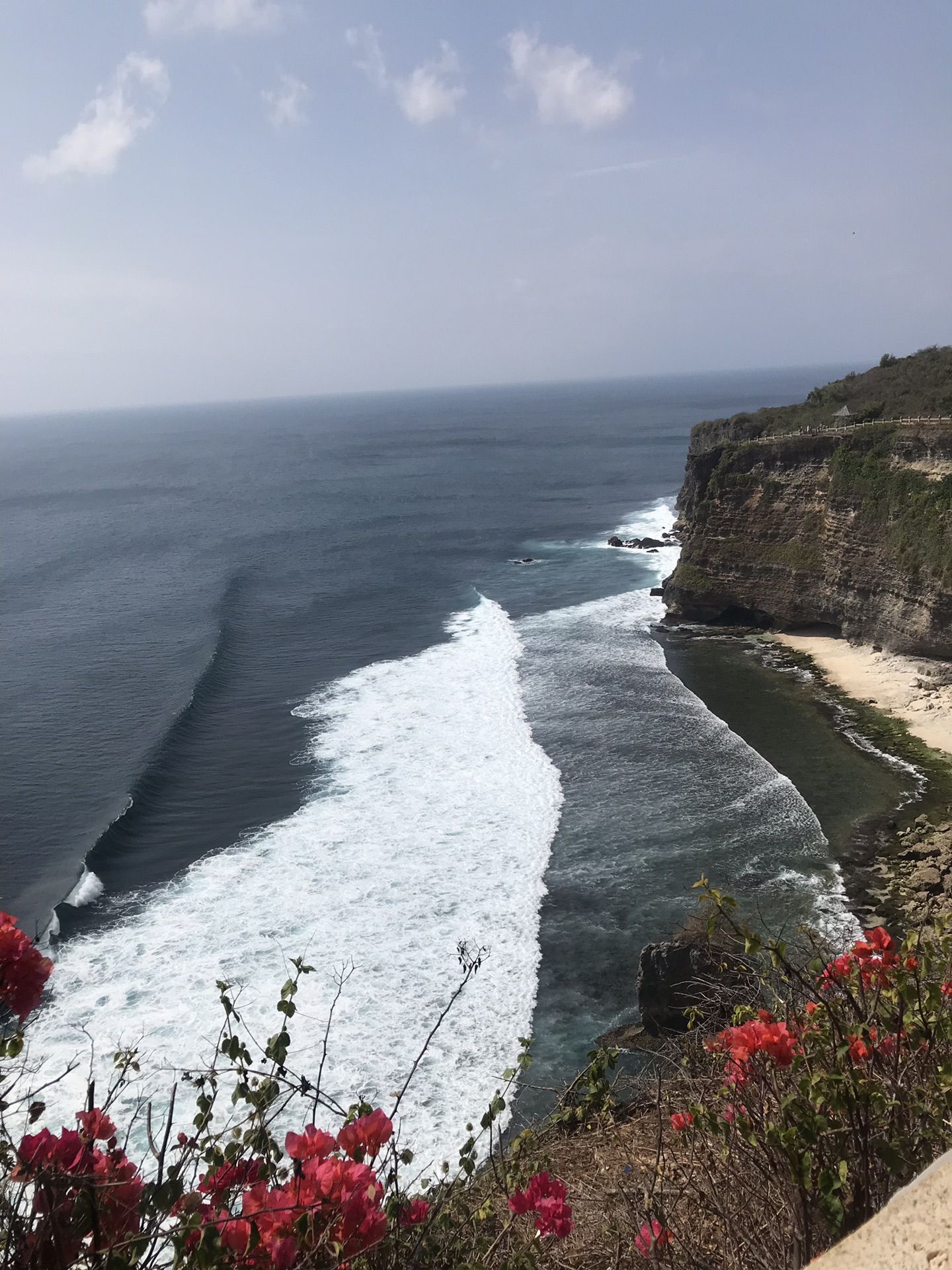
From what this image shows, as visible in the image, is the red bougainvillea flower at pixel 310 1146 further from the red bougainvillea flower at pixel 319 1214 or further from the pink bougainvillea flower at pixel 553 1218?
the pink bougainvillea flower at pixel 553 1218

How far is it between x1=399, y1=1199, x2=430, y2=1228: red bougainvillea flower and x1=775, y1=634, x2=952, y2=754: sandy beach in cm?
3072

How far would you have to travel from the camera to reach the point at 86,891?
25.0m

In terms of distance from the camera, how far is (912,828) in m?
25.9

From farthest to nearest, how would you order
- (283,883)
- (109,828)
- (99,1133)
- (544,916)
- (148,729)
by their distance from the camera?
(148,729) → (109,828) → (283,883) → (544,916) → (99,1133)

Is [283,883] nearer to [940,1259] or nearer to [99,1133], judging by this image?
A: [99,1133]

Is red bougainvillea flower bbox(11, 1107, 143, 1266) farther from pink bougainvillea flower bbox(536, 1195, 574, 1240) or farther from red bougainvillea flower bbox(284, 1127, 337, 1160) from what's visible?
pink bougainvillea flower bbox(536, 1195, 574, 1240)

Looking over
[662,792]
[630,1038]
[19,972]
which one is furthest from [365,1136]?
[662,792]

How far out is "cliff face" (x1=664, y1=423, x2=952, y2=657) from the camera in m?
A: 37.6

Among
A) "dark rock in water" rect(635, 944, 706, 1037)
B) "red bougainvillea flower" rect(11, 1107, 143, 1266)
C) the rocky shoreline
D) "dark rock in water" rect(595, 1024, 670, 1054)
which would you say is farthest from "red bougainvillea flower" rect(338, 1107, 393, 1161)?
"dark rock in water" rect(595, 1024, 670, 1054)

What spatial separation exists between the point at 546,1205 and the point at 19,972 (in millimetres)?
3408

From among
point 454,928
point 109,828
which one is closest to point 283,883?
point 454,928

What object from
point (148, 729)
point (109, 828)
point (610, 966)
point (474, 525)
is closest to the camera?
point (610, 966)

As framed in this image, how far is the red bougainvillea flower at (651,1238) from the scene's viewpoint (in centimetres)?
520

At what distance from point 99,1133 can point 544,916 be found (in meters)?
19.8
